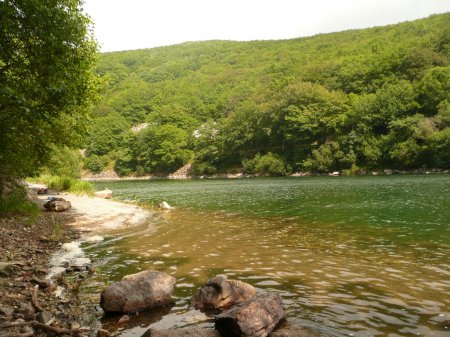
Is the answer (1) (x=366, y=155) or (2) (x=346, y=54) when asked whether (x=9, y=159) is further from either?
(2) (x=346, y=54)

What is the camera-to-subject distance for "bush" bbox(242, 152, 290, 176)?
11031 centimetres

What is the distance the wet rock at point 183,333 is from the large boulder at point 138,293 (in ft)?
7.32

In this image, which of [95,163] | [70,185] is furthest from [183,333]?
[95,163]

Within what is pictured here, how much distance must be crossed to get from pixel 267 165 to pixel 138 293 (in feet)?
341

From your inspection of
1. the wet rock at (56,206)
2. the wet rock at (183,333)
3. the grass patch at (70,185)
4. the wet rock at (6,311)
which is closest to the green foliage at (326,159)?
the grass patch at (70,185)

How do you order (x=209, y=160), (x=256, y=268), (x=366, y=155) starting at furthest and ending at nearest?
1. (x=209, y=160)
2. (x=366, y=155)
3. (x=256, y=268)

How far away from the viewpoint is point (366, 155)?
93.5 m

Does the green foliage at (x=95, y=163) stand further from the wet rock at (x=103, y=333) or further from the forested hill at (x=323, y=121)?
the wet rock at (x=103, y=333)

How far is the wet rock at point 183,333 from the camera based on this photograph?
24.9 feet

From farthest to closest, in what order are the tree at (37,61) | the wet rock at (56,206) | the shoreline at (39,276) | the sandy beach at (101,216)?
the wet rock at (56,206) → the sandy beach at (101,216) → the tree at (37,61) → the shoreline at (39,276)

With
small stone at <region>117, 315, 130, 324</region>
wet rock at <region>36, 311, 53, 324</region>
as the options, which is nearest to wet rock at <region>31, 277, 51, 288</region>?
wet rock at <region>36, 311, 53, 324</region>

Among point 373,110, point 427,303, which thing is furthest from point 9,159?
point 373,110

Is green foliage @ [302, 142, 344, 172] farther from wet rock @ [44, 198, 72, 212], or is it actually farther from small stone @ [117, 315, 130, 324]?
small stone @ [117, 315, 130, 324]

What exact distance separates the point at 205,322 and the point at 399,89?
10278 cm
